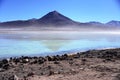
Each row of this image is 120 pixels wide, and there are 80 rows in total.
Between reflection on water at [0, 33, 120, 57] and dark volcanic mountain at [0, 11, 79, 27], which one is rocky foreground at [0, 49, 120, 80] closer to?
reflection on water at [0, 33, 120, 57]

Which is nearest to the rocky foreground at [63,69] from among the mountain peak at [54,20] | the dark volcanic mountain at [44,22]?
the dark volcanic mountain at [44,22]

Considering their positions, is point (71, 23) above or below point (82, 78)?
above

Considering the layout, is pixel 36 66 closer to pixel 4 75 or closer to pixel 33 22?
pixel 4 75

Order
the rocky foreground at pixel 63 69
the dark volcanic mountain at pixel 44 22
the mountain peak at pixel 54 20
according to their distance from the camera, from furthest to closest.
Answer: the mountain peak at pixel 54 20, the dark volcanic mountain at pixel 44 22, the rocky foreground at pixel 63 69

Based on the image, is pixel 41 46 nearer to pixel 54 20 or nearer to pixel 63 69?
pixel 63 69

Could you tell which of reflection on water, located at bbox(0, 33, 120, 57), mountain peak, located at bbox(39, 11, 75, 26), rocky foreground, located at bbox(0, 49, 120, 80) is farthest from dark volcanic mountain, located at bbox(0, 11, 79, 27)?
rocky foreground, located at bbox(0, 49, 120, 80)

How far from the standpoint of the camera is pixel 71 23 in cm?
13438

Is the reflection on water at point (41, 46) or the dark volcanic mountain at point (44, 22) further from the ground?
the dark volcanic mountain at point (44, 22)

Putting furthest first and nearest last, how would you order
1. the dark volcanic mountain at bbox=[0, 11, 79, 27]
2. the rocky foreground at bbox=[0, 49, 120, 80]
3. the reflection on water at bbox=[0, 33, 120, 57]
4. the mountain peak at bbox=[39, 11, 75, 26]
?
the mountain peak at bbox=[39, 11, 75, 26] → the dark volcanic mountain at bbox=[0, 11, 79, 27] → the reflection on water at bbox=[0, 33, 120, 57] → the rocky foreground at bbox=[0, 49, 120, 80]

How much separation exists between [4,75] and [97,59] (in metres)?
3.28

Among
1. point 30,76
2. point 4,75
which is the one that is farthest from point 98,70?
point 4,75

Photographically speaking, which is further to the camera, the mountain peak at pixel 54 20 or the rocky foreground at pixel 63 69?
the mountain peak at pixel 54 20

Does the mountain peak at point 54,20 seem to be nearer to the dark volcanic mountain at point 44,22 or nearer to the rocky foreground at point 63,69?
the dark volcanic mountain at point 44,22

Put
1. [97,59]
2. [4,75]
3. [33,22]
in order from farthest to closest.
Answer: [33,22]
[97,59]
[4,75]
